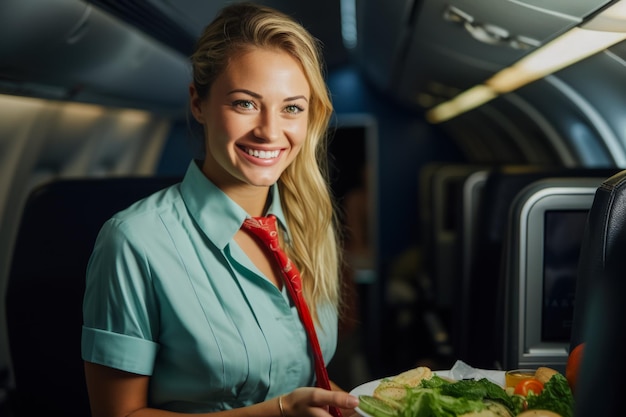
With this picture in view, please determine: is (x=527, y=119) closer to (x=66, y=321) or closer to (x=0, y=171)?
(x=0, y=171)

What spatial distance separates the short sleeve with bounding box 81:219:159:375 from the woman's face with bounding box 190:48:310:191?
294mm

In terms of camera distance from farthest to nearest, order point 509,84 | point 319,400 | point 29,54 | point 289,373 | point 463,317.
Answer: point 509,84
point 463,317
point 29,54
point 289,373
point 319,400

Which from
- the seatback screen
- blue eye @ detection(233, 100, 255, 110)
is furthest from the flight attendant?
the seatback screen

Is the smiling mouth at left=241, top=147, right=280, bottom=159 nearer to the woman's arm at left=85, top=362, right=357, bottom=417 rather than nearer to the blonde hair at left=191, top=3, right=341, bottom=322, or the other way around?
the blonde hair at left=191, top=3, right=341, bottom=322

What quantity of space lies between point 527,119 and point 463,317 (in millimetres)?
1876

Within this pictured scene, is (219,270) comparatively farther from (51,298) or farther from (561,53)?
(561,53)

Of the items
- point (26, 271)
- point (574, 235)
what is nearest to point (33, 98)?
point (26, 271)

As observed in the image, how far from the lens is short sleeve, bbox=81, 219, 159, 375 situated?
170 centimetres

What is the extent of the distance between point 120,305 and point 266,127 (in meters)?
0.54

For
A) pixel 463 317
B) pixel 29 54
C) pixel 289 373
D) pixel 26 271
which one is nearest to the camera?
pixel 289 373

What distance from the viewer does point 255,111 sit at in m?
1.81

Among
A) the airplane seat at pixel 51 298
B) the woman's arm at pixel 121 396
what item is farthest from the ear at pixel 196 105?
the woman's arm at pixel 121 396

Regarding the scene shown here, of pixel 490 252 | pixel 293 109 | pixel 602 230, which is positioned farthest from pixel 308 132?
pixel 490 252

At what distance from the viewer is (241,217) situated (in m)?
1.95
